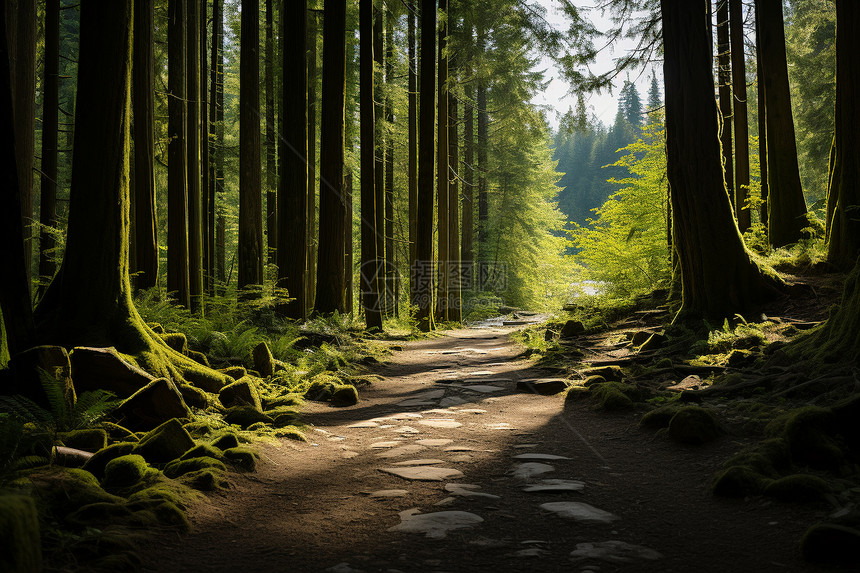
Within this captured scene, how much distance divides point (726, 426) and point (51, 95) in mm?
15930

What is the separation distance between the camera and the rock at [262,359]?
7.82 meters

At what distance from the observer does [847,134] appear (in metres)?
8.99

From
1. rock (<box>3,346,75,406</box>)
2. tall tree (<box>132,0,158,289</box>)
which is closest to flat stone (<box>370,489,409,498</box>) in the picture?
rock (<box>3,346,75,406</box>)

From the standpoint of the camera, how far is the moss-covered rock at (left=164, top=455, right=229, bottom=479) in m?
3.96

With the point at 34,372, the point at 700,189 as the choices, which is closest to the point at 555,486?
the point at 34,372

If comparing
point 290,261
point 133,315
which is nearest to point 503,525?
point 133,315

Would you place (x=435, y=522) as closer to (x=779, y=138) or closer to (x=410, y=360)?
(x=410, y=360)

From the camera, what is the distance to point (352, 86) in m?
21.8

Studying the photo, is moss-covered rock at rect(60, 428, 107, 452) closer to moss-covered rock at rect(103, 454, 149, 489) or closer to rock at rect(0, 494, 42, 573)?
moss-covered rock at rect(103, 454, 149, 489)

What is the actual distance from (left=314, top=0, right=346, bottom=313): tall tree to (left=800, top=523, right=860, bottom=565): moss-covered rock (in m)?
11.7

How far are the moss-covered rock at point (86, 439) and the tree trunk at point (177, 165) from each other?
25.7ft

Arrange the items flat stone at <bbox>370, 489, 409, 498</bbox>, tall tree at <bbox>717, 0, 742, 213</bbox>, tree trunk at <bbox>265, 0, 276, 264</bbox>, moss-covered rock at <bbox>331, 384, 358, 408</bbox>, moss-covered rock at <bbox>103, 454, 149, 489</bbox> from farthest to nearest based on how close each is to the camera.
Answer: tree trunk at <bbox>265, 0, 276, 264</bbox> → tall tree at <bbox>717, 0, 742, 213</bbox> → moss-covered rock at <bbox>331, 384, 358, 408</bbox> → flat stone at <bbox>370, 489, 409, 498</bbox> → moss-covered rock at <bbox>103, 454, 149, 489</bbox>

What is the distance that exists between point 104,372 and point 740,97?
57.8ft

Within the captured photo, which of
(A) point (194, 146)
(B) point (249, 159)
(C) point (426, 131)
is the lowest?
(B) point (249, 159)
